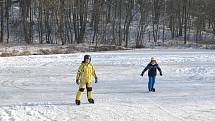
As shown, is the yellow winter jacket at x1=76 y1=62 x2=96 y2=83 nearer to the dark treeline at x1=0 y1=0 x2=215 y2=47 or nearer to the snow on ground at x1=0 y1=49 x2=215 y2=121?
the snow on ground at x1=0 y1=49 x2=215 y2=121

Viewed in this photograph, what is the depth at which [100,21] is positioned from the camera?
6769cm

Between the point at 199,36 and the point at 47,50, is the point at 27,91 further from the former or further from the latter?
the point at 199,36

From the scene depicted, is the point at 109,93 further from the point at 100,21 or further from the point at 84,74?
the point at 100,21

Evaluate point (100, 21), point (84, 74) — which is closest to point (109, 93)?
point (84, 74)

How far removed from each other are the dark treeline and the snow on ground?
1030 inches

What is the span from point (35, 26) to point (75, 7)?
34.8ft

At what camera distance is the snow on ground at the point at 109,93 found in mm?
14180

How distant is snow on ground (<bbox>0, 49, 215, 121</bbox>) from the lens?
46.5 feet

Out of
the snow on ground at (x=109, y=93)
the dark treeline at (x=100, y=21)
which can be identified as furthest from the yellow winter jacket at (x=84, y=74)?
the dark treeline at (x=100, y=21)

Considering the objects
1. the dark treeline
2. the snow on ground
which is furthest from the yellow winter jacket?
the dark treeline

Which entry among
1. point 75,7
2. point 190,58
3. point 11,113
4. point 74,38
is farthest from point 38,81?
point 74,38

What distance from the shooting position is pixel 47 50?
44625mm

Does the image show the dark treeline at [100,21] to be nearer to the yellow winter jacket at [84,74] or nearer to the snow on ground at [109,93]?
the snow on ground at [109,93]

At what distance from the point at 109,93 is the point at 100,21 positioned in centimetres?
4911
